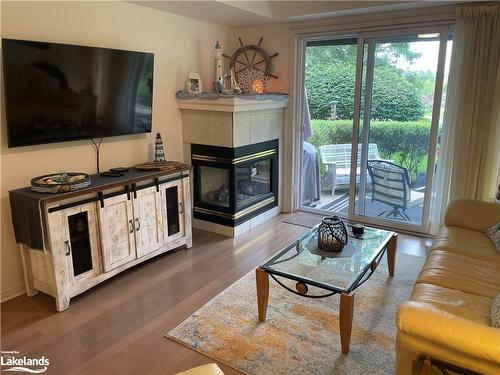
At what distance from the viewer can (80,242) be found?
8.97ft

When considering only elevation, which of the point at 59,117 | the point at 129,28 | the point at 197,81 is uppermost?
the point at 129,28

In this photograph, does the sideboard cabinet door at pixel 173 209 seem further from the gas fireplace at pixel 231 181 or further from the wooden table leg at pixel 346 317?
the wooden table leg at pixel 346 317

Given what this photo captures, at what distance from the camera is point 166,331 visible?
7.95 ft

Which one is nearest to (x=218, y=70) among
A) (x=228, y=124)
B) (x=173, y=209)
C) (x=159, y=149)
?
(x=228, y=124)

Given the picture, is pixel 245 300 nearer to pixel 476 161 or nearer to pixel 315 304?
pixel 315 304

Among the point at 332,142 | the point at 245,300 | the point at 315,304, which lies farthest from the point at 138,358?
the point at 332,142

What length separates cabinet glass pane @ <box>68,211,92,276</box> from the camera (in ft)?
8.78

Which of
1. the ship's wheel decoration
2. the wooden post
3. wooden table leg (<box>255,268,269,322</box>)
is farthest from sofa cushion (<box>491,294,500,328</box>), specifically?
the ship's wheel decoration

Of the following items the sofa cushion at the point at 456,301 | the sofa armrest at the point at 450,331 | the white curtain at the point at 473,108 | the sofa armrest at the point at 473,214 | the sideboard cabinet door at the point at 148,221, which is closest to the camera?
the sofa armrest at the point at 450,331

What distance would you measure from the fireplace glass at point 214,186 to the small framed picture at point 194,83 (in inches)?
31.9

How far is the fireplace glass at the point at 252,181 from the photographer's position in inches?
159

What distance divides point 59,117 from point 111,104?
476mm

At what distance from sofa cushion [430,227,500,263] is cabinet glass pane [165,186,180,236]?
215cm

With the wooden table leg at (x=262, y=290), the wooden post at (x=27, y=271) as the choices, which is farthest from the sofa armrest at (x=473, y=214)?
the wooden post at (x=27, y=271)
